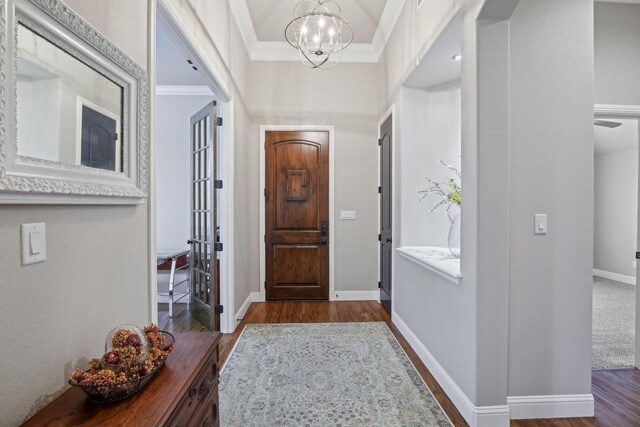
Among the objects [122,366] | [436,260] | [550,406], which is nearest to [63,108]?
[122,366]

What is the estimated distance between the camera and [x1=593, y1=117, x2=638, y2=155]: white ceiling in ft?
15.3

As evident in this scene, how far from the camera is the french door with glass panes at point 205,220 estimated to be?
9.93 feet

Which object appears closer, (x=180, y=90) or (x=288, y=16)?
(x=288, y=16)

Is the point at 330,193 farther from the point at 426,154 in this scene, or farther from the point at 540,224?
the point at 540,224

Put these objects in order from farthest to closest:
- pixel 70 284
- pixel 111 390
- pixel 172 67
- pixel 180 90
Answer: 1. pixel 180 90
2. pixel 172 67
3. pixel 70 284
4. pixel 111 390

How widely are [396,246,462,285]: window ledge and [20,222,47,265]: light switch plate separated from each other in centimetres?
198

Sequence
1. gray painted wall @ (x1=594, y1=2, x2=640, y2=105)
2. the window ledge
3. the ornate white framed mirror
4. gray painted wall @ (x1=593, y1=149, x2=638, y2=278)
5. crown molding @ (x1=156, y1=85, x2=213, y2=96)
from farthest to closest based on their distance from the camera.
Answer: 1. gray painted wall @ (x1=593, y1=149, x2=638, y2=278)
2. crown molding @ (x1=156, y1=85, x2=213, y2=96)
3. gray painted wall @ (x1=594, y1=2, x2=640, y2=105)
4. the window ledge
5. the ornate white framed mirror

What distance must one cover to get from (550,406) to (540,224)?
1099 millimetres

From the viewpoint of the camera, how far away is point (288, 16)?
11.3 feet

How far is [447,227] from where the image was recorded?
9.91 ft

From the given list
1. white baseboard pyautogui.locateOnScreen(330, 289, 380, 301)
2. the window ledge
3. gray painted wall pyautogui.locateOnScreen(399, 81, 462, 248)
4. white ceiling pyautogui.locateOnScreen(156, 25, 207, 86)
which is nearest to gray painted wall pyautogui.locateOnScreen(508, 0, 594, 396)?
the window ledge

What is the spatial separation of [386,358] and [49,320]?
7.52 feet

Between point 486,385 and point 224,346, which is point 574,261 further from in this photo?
point 224,346

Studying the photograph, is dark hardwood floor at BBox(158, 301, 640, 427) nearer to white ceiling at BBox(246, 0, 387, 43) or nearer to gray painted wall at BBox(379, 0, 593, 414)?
gray painted wall at BBox(379, 0, 593, 414)
